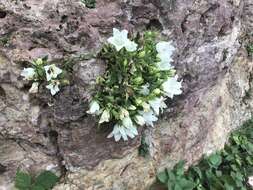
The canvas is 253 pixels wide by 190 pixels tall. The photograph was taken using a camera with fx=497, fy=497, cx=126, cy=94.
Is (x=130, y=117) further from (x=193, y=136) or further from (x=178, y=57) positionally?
(x=193, y=136)

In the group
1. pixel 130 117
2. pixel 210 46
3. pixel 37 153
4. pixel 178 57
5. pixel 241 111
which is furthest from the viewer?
pixel 241 111

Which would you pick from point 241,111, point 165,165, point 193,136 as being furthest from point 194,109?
point 241,111

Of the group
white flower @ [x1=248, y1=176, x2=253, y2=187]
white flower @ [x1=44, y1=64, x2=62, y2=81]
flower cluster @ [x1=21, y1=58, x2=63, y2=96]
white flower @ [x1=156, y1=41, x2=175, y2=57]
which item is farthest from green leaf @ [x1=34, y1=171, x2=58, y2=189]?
white flower @ [x1=248, y1=176, x2=253, y2=187]

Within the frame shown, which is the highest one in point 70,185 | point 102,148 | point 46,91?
point 46,91

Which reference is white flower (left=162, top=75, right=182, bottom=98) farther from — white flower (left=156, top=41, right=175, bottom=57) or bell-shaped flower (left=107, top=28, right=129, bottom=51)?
bell-shaped flower (left=107, top=28, right=129, bottom=51)

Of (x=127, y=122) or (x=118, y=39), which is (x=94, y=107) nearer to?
(x=127, y=122)

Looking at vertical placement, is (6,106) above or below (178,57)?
below

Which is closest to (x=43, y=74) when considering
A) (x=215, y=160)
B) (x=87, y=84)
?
(x=87, y=84)
